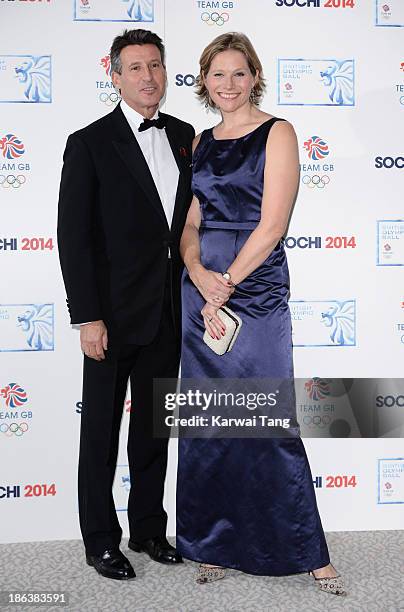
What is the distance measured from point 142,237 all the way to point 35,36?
3.27 ft

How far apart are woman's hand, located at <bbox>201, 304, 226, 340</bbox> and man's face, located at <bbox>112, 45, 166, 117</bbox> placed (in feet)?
2.45

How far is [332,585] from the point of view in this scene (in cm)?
238

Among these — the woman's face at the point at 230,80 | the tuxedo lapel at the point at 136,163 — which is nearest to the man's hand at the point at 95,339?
the tuxedo lapel at the point at 136,163

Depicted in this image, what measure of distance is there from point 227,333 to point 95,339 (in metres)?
0.46

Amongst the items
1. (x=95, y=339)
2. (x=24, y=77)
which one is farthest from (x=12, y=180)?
(x=95, y=339)

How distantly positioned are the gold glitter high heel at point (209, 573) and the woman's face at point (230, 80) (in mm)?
1568

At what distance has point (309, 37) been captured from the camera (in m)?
2.84

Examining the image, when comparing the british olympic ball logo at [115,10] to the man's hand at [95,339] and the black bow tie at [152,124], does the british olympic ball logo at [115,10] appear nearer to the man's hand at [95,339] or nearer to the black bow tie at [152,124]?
the black bow tie at [152,124]

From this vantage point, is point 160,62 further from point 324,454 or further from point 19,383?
point 324,454

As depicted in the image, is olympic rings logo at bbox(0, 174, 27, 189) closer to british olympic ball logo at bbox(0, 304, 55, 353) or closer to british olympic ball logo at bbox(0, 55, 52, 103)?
british olympic ball logo at bbox(0, 55, 52, 103)

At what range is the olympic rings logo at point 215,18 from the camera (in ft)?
9.19

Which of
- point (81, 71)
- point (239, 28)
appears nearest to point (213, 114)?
point (239, 28)

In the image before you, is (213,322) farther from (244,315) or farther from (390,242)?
(390,242)

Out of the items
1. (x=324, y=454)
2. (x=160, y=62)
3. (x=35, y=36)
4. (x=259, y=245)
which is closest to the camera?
(x=259, y=245)
